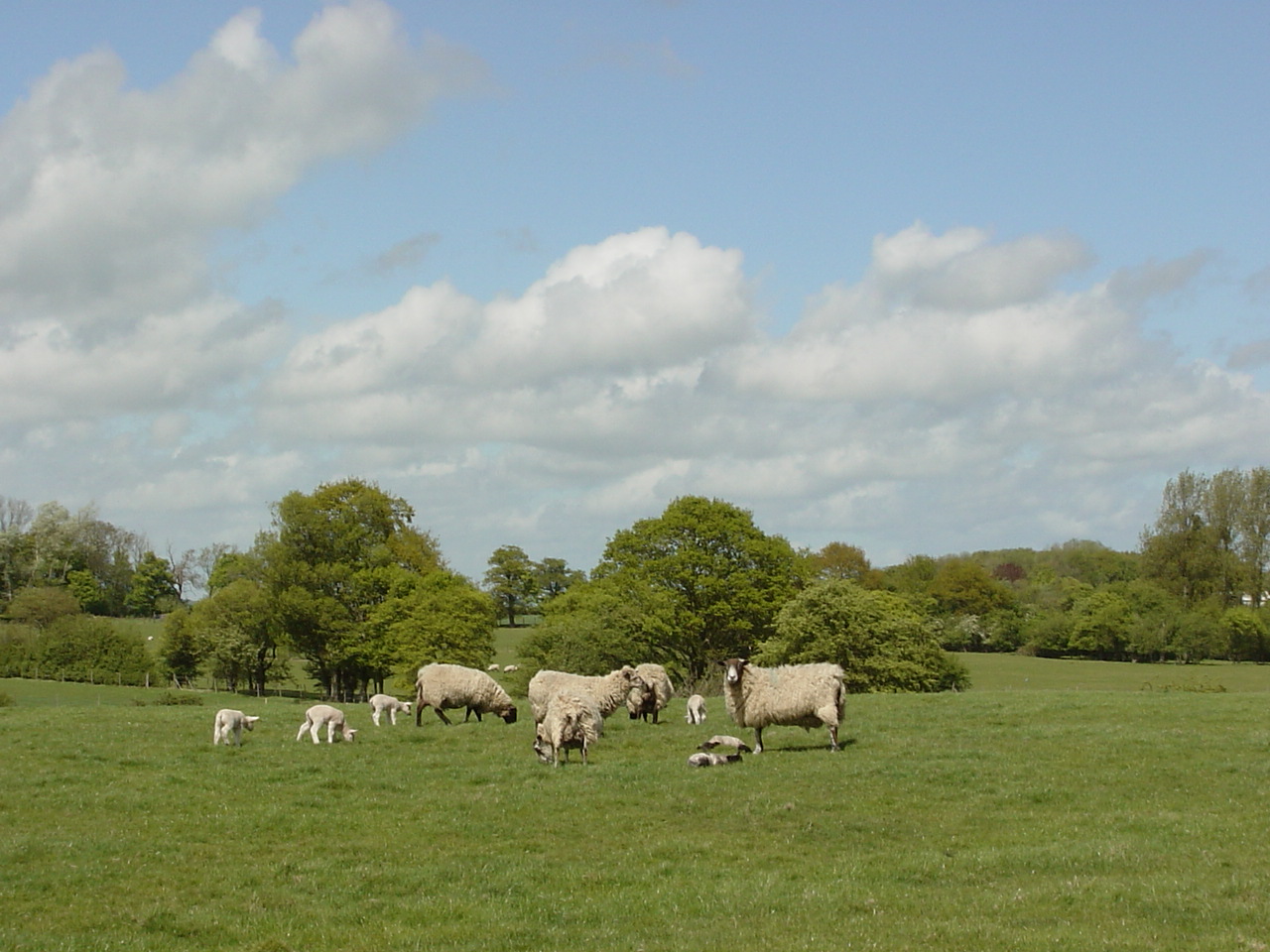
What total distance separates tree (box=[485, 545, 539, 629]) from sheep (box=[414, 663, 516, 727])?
11857cm

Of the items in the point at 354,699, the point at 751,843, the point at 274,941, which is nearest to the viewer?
the point at 274,941

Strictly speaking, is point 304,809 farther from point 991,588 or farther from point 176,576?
point 176,576

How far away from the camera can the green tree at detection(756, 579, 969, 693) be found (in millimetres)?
57406

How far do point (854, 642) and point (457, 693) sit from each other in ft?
106

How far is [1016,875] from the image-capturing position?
14789mm

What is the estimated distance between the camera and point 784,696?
1012 inches

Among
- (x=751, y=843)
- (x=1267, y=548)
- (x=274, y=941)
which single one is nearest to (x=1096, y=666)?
(x=1267, y=548)

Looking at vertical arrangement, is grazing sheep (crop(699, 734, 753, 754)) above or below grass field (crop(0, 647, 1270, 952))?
above

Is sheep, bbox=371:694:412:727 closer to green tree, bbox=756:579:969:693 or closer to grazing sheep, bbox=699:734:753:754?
grazing sheep, bbox=699:734:753:754

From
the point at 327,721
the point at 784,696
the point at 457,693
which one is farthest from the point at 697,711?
the point at 327,721

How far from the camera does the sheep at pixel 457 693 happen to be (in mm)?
31031

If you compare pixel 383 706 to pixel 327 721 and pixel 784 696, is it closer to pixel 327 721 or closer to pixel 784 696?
pixel 327 721

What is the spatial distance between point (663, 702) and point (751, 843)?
14823 millimetres

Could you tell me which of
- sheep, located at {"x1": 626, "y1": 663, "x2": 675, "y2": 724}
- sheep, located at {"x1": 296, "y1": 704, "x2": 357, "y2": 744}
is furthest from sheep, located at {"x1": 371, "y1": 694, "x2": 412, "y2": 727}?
sheep, located at {"x1": 626, "y1": 663, "x2": 675, "y2": 724}
